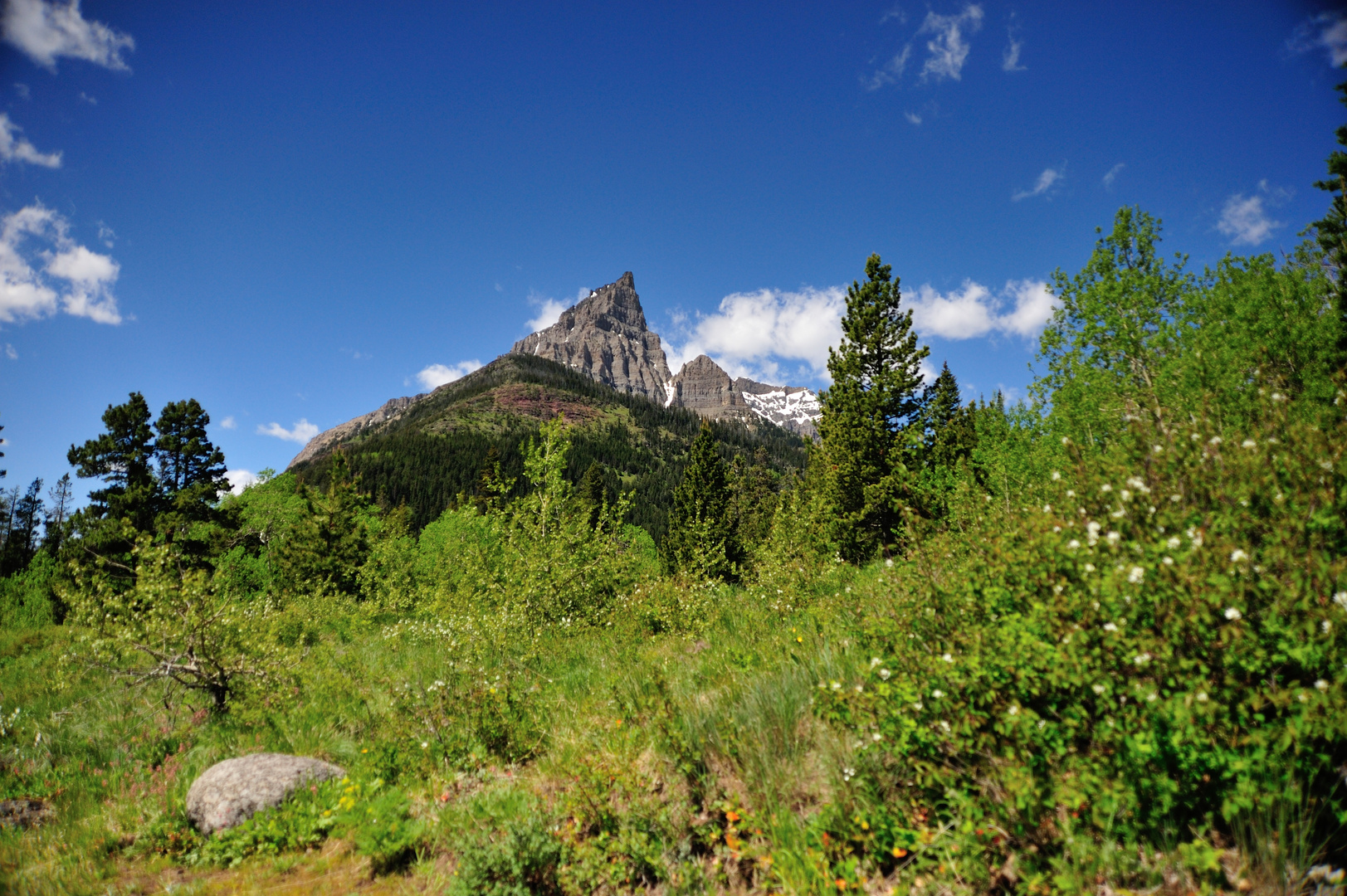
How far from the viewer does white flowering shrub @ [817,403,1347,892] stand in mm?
2445

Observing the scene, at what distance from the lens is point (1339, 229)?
683 inches

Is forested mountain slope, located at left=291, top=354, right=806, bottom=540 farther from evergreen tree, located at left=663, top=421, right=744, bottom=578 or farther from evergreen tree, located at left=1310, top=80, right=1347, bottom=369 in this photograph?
evergreen tree, located at left=1310, top=80, right=1347, bottom=369

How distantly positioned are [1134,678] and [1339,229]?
26061 mm

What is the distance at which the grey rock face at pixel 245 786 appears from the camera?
565 cm

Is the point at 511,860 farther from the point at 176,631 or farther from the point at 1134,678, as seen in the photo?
the point at 176,631

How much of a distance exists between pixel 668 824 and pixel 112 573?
1402 inches

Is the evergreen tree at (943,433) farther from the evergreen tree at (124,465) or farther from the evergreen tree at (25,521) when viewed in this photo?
the evergreen tree at (25,521)

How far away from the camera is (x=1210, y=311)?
1745 centimetres

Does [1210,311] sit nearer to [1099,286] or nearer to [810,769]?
[1099,286]

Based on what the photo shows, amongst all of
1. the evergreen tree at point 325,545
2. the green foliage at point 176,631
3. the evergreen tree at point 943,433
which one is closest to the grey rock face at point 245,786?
the green foliage at point 176,631

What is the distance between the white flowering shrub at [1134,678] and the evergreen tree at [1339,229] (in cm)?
1753

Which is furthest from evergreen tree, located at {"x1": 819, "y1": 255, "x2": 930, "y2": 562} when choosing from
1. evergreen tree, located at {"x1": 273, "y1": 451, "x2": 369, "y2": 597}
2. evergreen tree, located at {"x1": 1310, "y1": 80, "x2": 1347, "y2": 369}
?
evergreen tree, located at {"x1": 273, "y1": 451, "x2": 369, "y2": 597}

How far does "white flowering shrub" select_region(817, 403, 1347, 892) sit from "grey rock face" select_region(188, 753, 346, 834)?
611 cm

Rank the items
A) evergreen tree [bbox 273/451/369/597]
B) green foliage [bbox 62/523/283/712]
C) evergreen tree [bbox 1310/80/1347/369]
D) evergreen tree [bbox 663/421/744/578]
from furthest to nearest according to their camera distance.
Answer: evergreen tree [bbox 663/421/744/578], evergreen tree [bbox 273/451/369/597], evergreen tree [bbox 1310/80/1347/369], green foliage [bbox 62/523/283/712]
